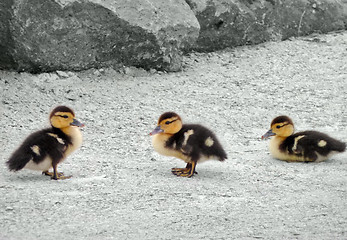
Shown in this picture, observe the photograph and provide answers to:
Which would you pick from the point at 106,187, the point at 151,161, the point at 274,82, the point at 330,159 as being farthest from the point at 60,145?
the point at 274,82

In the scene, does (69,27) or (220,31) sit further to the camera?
(220,31)

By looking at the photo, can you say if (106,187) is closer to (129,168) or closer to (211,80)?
(129,168)

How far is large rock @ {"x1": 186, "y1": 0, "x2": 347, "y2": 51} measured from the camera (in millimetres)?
9359

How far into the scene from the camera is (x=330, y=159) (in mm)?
6102

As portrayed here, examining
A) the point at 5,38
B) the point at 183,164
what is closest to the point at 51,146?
the point at 183,164

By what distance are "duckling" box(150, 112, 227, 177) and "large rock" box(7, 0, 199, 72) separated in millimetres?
2793

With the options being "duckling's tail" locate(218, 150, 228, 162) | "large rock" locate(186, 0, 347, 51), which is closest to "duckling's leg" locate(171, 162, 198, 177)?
"duckling's tail" locate(218, 150, 228, 162)

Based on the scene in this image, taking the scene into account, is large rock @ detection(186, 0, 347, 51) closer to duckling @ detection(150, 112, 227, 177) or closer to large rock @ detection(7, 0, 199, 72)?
large rock @ detection(7, 0, 199, 72)

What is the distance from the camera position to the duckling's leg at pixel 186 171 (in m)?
5.25

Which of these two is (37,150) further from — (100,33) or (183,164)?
(100,33)

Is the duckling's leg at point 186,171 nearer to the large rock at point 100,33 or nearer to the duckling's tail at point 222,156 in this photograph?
the duckling's tail at point 222,156

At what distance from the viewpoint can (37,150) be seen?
194 inches

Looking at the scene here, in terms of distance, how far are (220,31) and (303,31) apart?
180cm

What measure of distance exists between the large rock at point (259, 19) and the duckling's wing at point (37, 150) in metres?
4.73
